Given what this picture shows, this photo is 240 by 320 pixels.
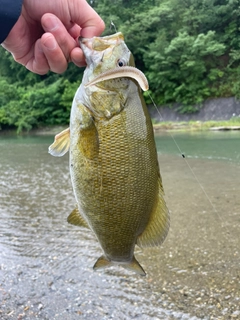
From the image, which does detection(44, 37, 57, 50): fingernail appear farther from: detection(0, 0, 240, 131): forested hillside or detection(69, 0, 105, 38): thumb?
detection(0, 0, 240, 131): forested hillside

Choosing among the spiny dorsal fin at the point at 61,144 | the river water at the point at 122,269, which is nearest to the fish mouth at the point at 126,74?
the spiny dorsal fin at the point at 61,144

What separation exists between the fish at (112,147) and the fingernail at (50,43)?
265mm

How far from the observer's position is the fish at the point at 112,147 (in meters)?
1.76

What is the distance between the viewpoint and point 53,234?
293 inches

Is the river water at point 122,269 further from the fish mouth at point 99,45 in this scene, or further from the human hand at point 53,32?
the fish mouth at point 99,45

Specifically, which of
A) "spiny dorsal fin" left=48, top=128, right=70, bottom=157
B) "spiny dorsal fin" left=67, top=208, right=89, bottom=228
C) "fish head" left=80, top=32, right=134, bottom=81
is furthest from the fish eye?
"spiny dorsal fin" left=67, top=208, right=89, bottom=228

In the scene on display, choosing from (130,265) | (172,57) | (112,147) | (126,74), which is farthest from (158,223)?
(172,57)

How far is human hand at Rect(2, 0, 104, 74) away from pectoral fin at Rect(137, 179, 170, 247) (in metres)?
0.94

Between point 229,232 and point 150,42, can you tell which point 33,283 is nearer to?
point 229,232

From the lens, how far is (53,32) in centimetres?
208

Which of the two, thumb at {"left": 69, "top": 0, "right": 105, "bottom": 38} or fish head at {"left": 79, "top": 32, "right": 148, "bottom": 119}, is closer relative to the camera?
fish head at {"left": 79, "top": 32, "right": 148, "bottom": 119}

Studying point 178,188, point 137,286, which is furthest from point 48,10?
point 178,188

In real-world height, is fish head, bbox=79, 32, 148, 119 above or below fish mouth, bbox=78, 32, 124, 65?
below

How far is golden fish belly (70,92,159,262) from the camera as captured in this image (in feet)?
5.82
